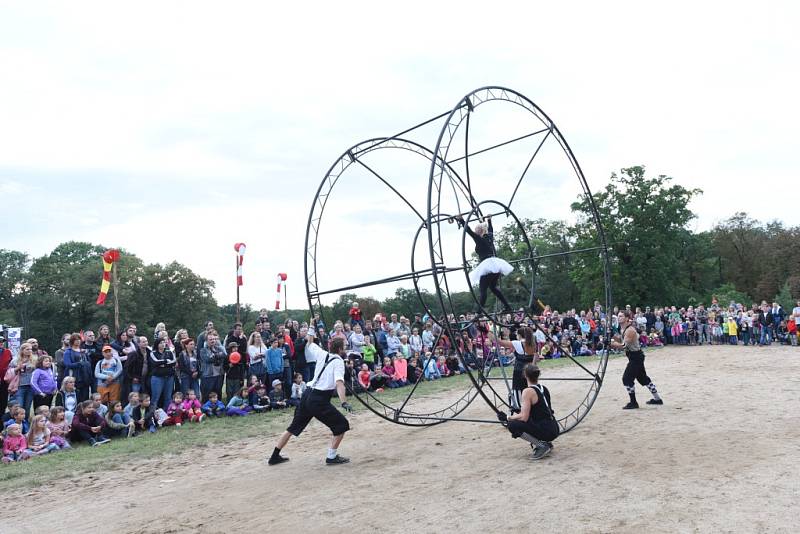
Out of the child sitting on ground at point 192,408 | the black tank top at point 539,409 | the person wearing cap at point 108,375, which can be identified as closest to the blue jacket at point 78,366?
the person wearing cap at point 108,375

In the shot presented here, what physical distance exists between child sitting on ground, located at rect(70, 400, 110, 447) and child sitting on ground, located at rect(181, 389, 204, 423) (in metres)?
1.44

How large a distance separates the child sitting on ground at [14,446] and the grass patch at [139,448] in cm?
25

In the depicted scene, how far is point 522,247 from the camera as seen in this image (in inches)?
1877

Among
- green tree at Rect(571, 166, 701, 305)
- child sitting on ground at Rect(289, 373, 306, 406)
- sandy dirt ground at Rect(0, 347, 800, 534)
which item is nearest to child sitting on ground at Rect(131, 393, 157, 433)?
sandy dirt ground at Rect(0, 347, 800, 534)

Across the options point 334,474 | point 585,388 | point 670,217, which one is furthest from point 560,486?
point 670,217

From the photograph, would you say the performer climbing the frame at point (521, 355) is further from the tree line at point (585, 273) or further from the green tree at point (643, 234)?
the green tree at point (643, 234)

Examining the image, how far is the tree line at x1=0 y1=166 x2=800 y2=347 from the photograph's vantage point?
3469cm

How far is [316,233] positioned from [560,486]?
4966mm

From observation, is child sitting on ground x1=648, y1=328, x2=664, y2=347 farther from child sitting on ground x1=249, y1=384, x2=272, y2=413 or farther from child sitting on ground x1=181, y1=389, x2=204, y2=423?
child sitting on ground x1=181, y1=389, x2=204, y2=423

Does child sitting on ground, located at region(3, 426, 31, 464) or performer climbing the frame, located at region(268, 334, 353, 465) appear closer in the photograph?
performer climbing the frame, located at region(268, 334, 353, 465)

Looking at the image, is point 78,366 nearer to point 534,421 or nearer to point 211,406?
point 211,406

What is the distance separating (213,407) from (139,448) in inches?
99.7

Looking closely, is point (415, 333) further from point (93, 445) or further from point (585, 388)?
point (93, 445)

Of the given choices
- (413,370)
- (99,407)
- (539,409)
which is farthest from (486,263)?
(413,370)
